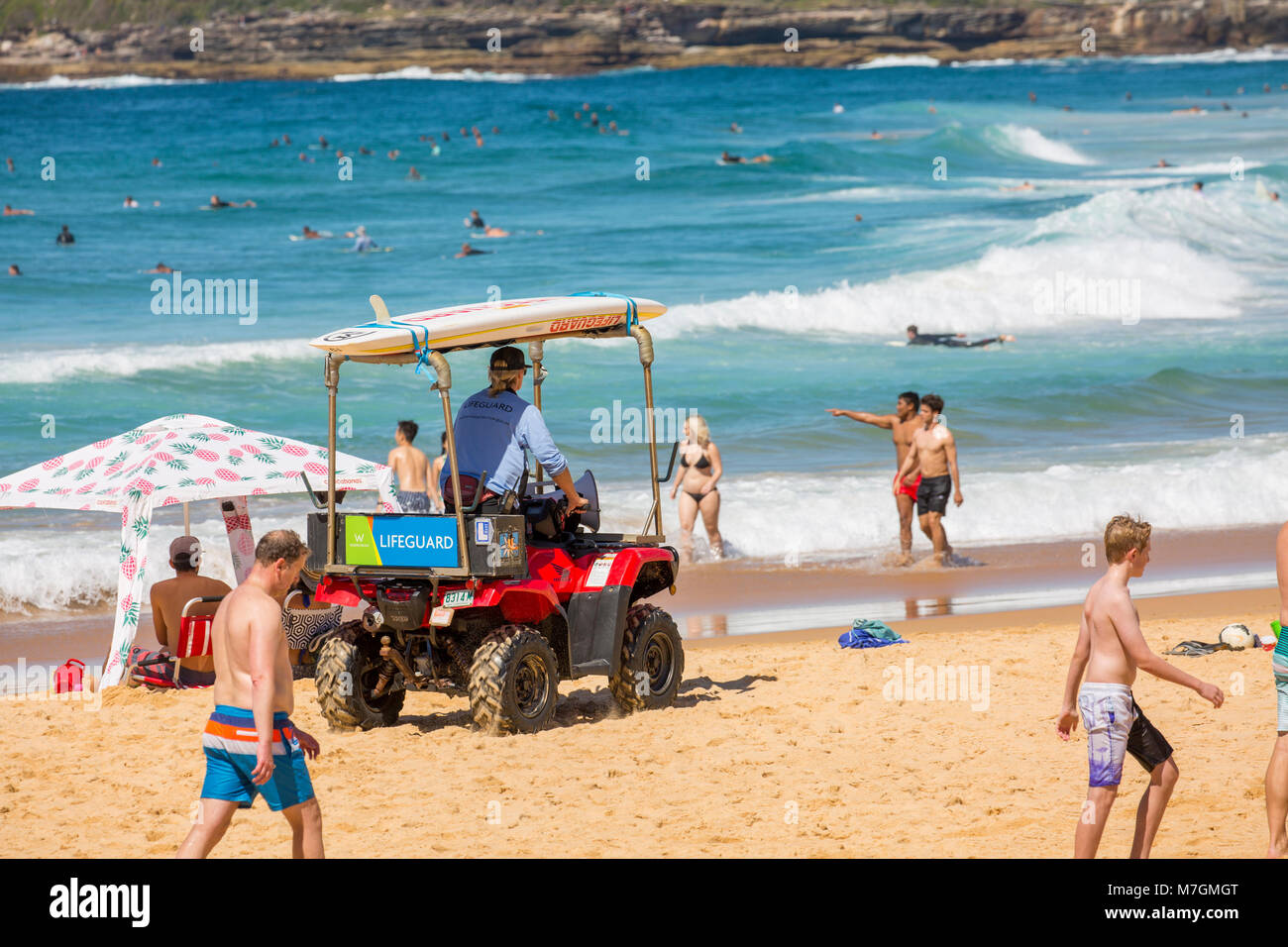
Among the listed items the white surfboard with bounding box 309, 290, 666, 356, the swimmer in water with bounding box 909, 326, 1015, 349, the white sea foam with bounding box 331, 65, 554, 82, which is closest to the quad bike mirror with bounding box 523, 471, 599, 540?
the white surfboard with bounding box 309, 290, 666, 356

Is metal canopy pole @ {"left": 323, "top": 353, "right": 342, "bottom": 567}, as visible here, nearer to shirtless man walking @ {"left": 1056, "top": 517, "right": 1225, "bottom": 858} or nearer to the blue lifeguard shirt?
the blue lifeguard shirt

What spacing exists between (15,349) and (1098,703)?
71.4 ft

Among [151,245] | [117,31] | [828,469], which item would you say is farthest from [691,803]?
[117,31]

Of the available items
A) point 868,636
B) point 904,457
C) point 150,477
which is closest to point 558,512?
point 150,477

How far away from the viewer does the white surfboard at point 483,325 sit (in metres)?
7.55

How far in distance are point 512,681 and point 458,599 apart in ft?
1.90

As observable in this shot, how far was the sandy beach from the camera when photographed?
664 cm

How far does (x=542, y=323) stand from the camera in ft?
26.2

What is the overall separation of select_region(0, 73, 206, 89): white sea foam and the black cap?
9777 centimetres

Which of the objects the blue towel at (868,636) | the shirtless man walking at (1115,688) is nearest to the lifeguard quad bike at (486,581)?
the blue towel at (868,636)

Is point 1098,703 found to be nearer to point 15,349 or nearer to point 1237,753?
point 1237,753

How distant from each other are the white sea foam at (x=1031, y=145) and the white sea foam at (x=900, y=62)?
55389mm

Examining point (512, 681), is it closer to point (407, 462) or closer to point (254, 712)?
point (254, 712)

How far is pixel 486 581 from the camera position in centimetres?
796
